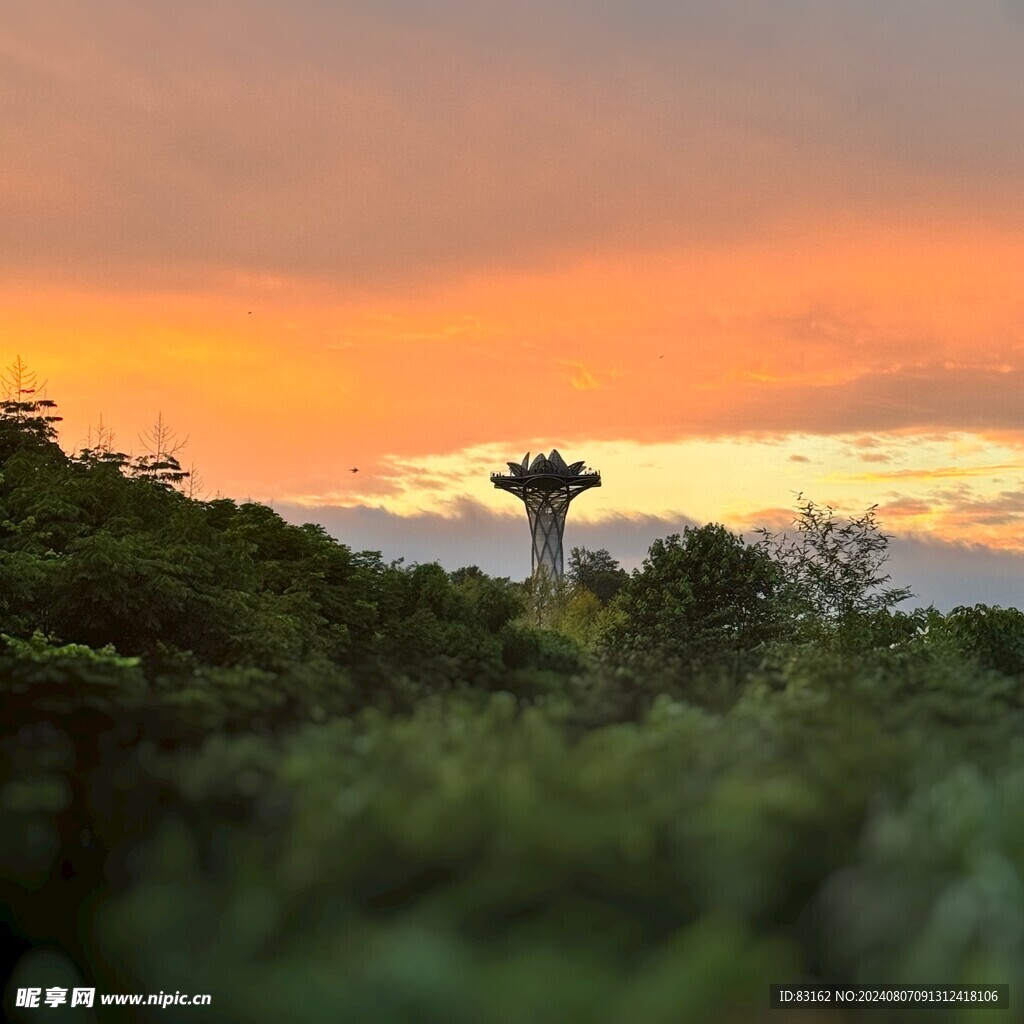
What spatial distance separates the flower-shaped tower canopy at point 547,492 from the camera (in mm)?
71375

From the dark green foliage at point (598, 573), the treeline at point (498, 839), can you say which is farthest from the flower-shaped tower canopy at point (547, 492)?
the treeline at point (498, 839)

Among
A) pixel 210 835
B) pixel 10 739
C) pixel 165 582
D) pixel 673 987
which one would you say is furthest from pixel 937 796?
pixel 165 582

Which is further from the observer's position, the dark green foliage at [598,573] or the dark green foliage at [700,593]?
the dark green foliage at [598,573]

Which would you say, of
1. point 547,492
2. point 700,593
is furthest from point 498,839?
point 547,492

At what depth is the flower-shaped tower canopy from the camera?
234 ft

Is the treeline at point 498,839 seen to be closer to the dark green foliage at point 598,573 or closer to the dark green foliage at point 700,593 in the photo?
the dark green foliage at point 700,593

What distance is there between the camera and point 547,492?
72.4 meters

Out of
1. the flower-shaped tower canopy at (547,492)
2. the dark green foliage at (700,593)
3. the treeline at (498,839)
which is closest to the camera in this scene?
the treeline at (498,839)

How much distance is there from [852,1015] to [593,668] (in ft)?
9.48

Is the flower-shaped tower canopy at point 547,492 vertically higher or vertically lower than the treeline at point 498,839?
higher

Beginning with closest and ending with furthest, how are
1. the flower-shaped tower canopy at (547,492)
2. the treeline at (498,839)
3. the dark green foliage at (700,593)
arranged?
the treeline at (498,839) < the dark green foliage at (700,593) < the flower-shaped tower canopy at (547,492)

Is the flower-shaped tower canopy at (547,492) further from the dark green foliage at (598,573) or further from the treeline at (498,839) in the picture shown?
the treeline at (498,839)

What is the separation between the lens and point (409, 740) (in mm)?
2850

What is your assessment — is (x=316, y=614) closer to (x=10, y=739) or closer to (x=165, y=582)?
(x=165, y=582)
